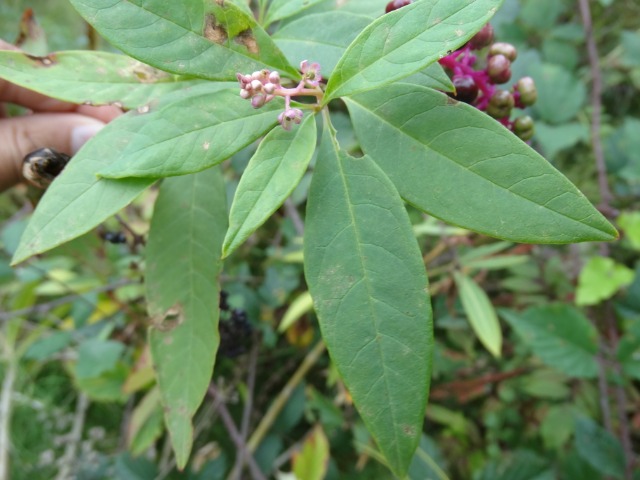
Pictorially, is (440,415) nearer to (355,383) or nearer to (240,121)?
(355,383)

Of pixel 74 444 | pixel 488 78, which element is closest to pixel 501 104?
pixel 488 78

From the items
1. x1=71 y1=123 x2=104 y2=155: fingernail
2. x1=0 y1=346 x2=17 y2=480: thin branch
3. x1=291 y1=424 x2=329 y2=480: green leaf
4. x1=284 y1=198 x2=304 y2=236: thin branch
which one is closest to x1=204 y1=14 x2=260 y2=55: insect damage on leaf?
x1=71 y1=123 x2=104 y2=155: fingernail

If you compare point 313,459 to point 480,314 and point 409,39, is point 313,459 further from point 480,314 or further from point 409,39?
point 409,39

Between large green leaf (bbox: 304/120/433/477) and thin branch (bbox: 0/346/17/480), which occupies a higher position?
large green leaf (bbox: 304/120/433/477)

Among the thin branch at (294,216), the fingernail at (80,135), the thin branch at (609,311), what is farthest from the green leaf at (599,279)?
the fingernail at (80,135)

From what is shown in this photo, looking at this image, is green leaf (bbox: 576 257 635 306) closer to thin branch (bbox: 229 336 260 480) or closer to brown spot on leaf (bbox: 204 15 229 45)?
thin branch (bbox: 229 336 260 480)

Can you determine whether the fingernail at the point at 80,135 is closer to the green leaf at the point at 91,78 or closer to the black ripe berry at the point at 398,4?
the green leaf at the point at 91,78

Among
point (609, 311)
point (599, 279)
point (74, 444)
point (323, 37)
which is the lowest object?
point (74, 444)
